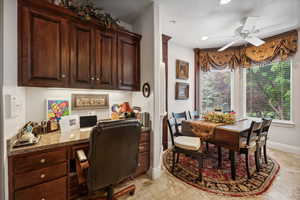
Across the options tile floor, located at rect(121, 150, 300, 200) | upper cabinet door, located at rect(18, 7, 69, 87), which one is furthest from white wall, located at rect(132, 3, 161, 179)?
upper cabinet door, located at rect(18, 7, 69, 87)

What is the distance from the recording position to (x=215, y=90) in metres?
4.37

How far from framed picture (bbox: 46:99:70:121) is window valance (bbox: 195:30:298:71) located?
13.0 feet

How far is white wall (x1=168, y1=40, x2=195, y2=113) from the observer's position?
12.3ft

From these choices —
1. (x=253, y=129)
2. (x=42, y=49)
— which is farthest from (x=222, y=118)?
(x=42, y=49)

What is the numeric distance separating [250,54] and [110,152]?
4.34m

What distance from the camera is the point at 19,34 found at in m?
1.34

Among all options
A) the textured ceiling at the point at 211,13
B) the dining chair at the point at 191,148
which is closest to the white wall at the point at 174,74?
the textured ceiling at the point at 211,13

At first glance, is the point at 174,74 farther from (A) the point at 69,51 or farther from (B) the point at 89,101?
(A) the point at 69,51

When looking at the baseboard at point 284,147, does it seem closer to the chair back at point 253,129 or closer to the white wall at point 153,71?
the chair back at point 253,129

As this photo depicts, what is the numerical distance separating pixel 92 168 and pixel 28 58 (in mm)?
1341

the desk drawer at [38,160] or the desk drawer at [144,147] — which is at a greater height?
the desk drawer at [38,160]

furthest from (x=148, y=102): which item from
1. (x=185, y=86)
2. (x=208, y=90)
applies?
(x=208, y=90)

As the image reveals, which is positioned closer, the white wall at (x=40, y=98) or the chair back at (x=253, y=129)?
the white wall at (x=40, y=98)

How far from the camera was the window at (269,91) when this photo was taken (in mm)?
3291
